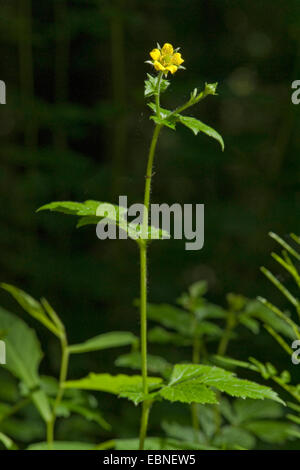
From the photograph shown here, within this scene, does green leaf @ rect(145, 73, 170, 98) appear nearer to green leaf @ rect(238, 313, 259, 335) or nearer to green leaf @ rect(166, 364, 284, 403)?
green leaf @ rect(166, 364, 284, 403)

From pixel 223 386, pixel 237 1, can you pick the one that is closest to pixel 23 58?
pixel 237 1

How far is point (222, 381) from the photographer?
0.37 metres

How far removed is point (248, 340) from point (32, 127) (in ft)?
2.94

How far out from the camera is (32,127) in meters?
1.41

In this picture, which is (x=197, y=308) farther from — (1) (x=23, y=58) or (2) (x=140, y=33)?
(2) (x=140, y=33)

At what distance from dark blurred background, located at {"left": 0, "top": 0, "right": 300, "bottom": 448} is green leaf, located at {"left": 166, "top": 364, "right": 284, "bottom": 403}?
90cm

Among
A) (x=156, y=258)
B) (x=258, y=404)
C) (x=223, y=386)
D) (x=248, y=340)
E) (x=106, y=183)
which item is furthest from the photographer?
(x=156, y=258)

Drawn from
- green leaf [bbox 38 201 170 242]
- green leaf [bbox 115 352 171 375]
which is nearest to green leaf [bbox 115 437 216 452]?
green leaf [bbox 115 352 171 375]

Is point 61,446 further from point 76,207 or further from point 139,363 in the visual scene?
point 76,207

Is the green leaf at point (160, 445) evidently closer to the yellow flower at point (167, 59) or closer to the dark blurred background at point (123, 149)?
the yellow flower at point (167, 59)

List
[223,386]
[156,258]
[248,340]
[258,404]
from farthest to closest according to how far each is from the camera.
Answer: [156,258] → [248,340] → [258,404] → [223,386]

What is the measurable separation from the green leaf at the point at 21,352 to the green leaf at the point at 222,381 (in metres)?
0.20

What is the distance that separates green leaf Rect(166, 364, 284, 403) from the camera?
0.35 m
